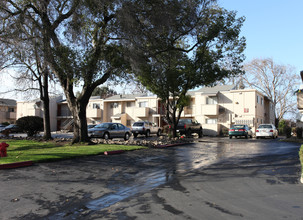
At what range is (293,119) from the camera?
216 ft

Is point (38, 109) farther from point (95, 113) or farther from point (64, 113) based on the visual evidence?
point (95, 113)

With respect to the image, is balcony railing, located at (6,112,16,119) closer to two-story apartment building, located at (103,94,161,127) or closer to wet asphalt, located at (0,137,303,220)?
two-story apartment building, located at (103,94,161,127)

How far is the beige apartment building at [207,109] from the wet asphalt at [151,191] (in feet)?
93.0

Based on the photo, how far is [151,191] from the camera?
6523 mm

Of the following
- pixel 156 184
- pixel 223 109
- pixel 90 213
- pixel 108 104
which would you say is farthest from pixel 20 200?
pixel 108 104

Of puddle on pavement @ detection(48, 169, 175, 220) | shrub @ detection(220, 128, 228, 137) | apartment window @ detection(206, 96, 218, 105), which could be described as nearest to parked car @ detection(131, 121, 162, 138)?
shrub @ detection(220, 128, 228, 137)

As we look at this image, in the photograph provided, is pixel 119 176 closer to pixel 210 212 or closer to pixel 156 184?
pixel 156 184

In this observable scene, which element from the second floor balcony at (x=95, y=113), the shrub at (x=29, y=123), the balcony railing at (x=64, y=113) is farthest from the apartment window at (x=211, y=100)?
the balcony railing at (x=64, y=113)

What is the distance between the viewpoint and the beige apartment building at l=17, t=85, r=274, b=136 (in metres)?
37.6

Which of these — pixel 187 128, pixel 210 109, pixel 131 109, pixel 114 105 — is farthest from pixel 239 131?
pixel 114 105

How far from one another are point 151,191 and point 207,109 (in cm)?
3335

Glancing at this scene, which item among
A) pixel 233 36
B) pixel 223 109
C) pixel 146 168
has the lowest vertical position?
pixel 146 168

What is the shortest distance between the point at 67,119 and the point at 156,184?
159 feet

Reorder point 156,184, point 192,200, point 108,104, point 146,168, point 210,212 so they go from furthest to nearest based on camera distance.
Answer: point 108,104, point 146,168, point 156,184, point 192,200, point 210,212
